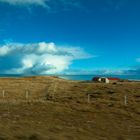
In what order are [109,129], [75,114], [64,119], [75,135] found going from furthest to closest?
1. [75,114]
2. [64,119]
3. [109,129]
4. [75,135]

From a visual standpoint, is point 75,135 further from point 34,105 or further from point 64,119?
point 34,105

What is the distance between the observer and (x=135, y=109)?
138ft

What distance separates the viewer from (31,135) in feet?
69.2

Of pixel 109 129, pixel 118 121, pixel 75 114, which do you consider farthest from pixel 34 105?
pixel 109 129

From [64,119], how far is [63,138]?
38.7 ft

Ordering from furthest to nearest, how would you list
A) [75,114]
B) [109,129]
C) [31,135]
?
1. [75,114]
2. [109,129]
3. [31,135]

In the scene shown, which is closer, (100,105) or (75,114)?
(75,114)

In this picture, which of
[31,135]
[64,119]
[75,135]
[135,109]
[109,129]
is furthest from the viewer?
[135,109]

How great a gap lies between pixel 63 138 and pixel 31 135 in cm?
192

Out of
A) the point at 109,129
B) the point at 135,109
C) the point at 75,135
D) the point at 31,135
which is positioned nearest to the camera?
the point at 31,135

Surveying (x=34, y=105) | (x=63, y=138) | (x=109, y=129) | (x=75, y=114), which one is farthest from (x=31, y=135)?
(x=34, y=105)

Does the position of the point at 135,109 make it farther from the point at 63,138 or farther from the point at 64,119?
the point at 63,138

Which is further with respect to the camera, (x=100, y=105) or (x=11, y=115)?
(x=100, y=105)

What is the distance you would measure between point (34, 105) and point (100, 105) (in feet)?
26.9
